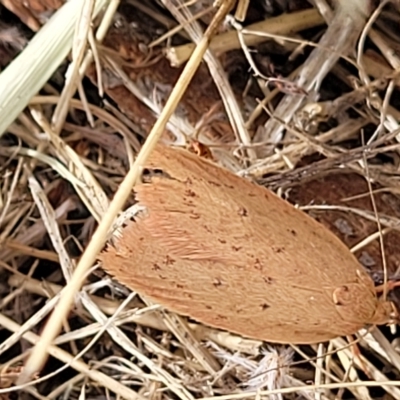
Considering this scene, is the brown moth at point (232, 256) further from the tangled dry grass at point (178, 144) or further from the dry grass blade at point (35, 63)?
the dry grass blade at point (35, 63)

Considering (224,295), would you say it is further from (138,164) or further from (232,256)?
(138,164)

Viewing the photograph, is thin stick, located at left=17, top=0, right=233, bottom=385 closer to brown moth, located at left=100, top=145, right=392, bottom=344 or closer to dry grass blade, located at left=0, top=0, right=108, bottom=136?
brown moth, located at left=100, top=145, right=392, bottom=344

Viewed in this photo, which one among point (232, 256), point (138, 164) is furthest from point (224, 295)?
point (138, 164)

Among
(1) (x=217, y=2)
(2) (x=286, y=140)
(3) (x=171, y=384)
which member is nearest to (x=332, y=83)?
(2) (x=286, y=140)

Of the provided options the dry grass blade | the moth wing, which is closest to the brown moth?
the moth wing

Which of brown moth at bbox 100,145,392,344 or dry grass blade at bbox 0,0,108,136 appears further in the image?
dry grass blade at bbox 0,0,108,136

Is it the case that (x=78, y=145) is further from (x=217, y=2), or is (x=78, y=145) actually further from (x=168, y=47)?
(x=217, y=2)
